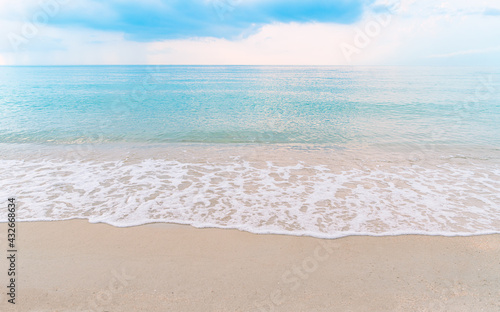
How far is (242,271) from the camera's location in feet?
14.4

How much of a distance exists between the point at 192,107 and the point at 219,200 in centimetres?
1871

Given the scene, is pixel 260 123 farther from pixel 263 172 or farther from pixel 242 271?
pixel 242 271

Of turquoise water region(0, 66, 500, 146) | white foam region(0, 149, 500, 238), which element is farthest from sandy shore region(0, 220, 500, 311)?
turquoise water region(0, 66, 500, 146)

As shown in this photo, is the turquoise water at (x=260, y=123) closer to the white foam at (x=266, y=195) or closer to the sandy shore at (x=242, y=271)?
the white foam at (x=266, y=195)

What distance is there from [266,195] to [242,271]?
3144 millimetres

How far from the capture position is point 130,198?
7117mm

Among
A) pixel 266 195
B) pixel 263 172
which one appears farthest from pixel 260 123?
pixel 266 195

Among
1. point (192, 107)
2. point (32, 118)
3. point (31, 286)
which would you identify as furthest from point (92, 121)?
point (31, 286)

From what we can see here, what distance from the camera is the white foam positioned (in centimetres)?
595

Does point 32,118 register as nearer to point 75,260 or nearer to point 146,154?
point 146,154

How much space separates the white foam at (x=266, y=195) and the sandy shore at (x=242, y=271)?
1.65 feet

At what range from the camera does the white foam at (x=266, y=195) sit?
595 centimetres

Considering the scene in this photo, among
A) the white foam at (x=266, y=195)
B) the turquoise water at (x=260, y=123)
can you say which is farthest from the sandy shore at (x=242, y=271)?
the turquoise water at (x=260, y=123)

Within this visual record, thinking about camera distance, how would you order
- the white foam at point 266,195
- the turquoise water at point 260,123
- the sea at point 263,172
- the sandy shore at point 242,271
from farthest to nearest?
the turquoise water at point 260,123, the sea at point 263,172, the white foam at point 266,195, the sandy shore at point 242,271
